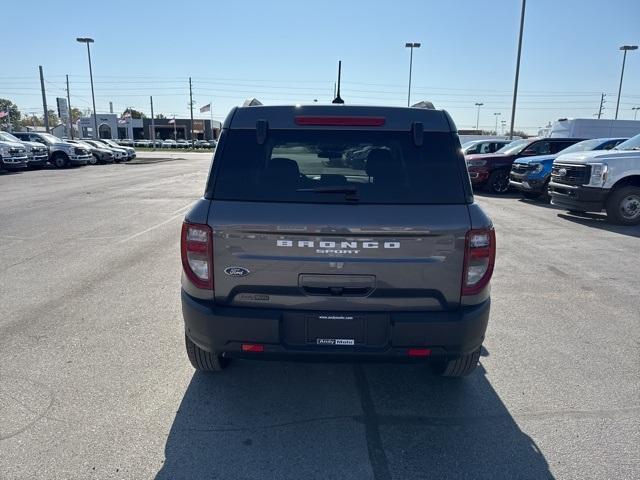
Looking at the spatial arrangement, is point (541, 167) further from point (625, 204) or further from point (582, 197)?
point (625, 204)

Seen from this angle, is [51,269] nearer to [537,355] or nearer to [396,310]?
[396,310]

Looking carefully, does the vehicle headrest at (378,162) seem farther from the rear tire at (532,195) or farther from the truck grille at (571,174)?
the rear tire at (532,195)

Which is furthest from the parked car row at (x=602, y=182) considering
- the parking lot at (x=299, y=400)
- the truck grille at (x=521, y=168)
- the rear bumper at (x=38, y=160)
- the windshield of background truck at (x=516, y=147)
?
the rear bumper at (x=38, y=160)

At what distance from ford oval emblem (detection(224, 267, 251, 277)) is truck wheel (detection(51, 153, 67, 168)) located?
29158mm

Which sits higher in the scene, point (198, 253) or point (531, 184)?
point (198, 253)

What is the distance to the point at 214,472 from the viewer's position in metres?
2.52

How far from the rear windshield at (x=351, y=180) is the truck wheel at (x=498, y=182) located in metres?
14.3

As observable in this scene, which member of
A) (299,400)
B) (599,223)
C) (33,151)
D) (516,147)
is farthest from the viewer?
(33,151)

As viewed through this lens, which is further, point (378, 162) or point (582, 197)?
point (582, 197)

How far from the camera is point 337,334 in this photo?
275 cm

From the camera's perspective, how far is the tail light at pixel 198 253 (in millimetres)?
2738

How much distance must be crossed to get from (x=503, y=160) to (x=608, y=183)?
19.5 feet

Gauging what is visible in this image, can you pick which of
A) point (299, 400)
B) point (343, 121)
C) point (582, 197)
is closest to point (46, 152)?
point (582, 197)

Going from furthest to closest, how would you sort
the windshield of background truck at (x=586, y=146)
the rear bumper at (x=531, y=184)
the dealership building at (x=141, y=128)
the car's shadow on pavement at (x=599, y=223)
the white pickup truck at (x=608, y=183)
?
the dealership building at (x=141, y=128) < the rear bumper at (x=531, y=184) < the windshield of background truck at (x=586, y=146) < the white pickup truck at (x=608, y=183) < the car's shadow on pavement at (x=599, y=223)
